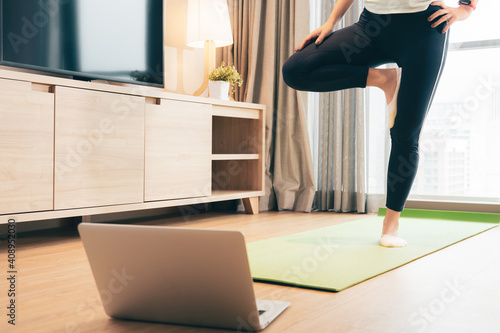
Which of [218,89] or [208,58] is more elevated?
[208,58]

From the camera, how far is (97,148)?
216cm

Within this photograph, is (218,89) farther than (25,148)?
Yes

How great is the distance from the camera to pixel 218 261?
0.90 metres

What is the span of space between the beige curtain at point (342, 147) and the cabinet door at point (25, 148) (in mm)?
1804

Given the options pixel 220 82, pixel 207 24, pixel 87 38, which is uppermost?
pixel 207 24

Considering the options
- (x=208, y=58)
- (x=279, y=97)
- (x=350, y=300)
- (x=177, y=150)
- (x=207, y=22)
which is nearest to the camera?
(x=350, y=300)

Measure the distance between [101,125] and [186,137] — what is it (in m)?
0.54

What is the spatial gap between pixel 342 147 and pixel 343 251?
1.60m

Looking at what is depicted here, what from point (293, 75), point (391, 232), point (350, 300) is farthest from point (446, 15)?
point (350, 300)

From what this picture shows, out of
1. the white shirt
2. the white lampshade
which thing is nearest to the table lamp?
the white lampshade

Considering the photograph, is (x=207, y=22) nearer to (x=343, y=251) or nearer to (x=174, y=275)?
(x=343, y=251)

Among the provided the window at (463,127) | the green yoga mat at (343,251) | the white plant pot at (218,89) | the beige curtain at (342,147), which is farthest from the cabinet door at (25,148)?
the window at (463,127)

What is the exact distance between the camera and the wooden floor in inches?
38.5

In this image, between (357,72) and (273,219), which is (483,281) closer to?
(357,72)
